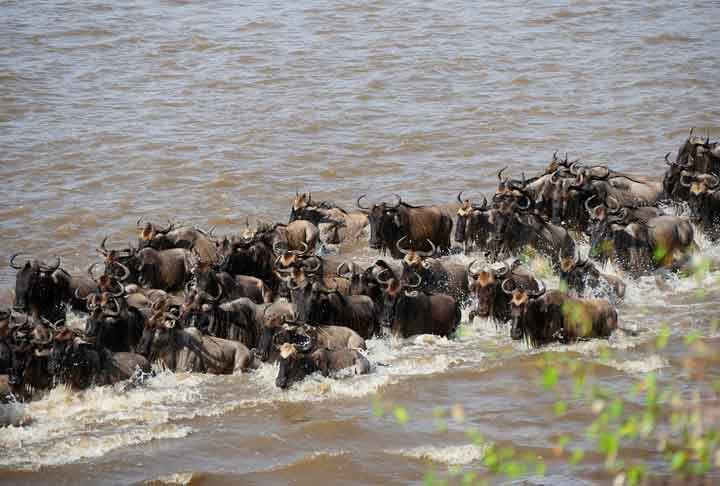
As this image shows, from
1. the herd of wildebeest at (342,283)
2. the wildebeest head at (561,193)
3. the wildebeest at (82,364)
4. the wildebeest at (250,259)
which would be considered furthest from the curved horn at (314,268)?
the wildebeest head at (561,193)

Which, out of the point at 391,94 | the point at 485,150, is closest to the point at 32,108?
the point at 391,94

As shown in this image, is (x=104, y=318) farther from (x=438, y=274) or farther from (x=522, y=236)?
(x=522, y=236)

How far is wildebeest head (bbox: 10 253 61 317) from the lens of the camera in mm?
14281

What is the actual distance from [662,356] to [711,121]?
41.3ft

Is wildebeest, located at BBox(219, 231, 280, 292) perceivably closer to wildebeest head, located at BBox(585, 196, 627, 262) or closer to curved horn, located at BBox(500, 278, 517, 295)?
curved horn, located at BBox(500, 278, 517, 295)

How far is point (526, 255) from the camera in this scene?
53.7 ft

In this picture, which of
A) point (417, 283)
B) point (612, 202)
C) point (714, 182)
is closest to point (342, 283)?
point (417, 283)

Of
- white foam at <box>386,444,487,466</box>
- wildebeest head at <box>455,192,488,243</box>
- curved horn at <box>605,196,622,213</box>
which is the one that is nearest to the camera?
white foam at <box>386,444,487,466</box>

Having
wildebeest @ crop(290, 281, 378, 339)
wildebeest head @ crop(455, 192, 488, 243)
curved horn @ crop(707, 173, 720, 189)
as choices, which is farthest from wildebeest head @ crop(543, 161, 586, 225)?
wildebeest @ crop(290, 281, 378, 339)

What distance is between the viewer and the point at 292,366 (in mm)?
12297

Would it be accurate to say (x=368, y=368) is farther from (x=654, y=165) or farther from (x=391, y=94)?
(x=391, y=94)

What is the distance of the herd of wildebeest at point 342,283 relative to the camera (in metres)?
12.7

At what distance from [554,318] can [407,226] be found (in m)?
3.85

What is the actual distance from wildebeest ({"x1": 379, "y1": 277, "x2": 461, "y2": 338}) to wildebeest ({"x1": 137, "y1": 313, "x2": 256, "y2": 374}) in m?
1.87
